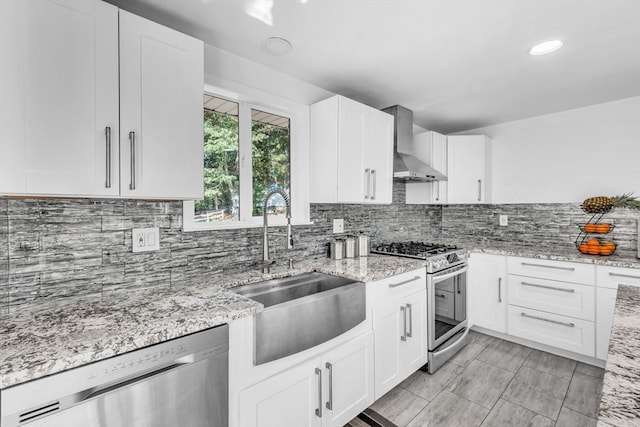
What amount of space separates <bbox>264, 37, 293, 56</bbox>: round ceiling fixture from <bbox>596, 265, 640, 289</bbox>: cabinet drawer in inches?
114

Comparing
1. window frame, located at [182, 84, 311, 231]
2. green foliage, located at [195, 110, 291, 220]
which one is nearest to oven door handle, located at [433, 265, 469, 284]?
window frame, located at [182, 84, 311, 231]

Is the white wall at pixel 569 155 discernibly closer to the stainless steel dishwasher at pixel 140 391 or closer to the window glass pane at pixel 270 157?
the window glass pane at pixel 270 157

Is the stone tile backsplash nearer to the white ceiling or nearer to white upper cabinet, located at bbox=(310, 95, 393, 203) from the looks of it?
white upper cabinet, located at bbox=(310, 95, 393, 203)

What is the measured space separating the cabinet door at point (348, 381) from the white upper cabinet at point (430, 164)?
6.73 ft

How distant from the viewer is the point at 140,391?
3.36ft

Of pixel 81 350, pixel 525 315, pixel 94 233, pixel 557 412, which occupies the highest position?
pixel 94 233

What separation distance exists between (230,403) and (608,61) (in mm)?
3080

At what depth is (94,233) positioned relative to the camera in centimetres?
151

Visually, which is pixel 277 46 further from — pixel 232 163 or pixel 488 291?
pixel 488 291

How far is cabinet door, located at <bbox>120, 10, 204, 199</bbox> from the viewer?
1350mm

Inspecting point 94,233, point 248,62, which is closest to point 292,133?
point 248,62

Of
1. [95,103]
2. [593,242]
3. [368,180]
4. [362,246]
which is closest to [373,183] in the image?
[368,180]

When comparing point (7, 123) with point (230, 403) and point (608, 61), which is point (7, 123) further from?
point (608, 61)

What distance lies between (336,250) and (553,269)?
1.93m
